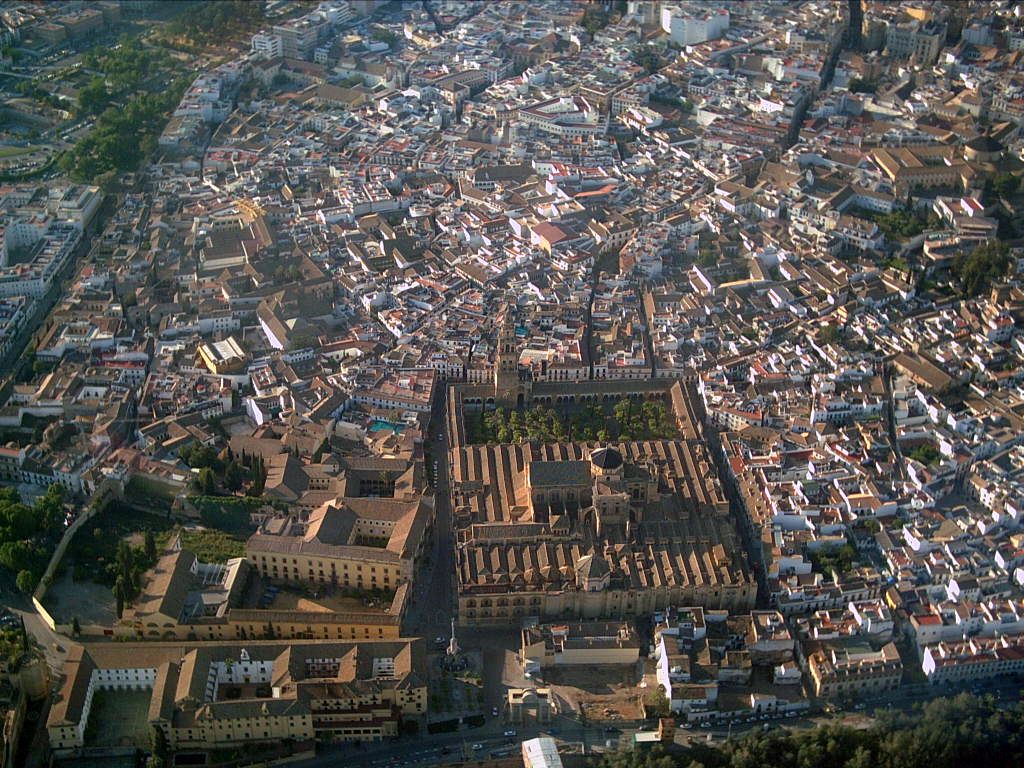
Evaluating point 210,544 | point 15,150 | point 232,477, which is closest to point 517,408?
point 232,477

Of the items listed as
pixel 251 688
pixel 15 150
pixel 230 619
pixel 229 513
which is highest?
pixel 230 619

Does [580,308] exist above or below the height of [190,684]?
below

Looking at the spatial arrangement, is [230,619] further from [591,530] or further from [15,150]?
[15,150]

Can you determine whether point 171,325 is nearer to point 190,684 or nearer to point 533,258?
point 533,258

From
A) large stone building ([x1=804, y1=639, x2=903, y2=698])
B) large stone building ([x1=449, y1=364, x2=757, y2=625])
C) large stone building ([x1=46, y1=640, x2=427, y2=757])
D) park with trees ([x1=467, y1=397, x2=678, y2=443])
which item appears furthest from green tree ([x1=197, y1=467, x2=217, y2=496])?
large stone building ([x1=804, y1=639, x2=903, y2=698])

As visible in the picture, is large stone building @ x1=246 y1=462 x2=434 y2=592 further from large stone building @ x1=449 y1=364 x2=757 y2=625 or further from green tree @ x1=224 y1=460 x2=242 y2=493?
green tree @ x1=224 y1=460 x2=242 y2=493

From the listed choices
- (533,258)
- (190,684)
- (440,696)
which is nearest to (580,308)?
(533,258)
